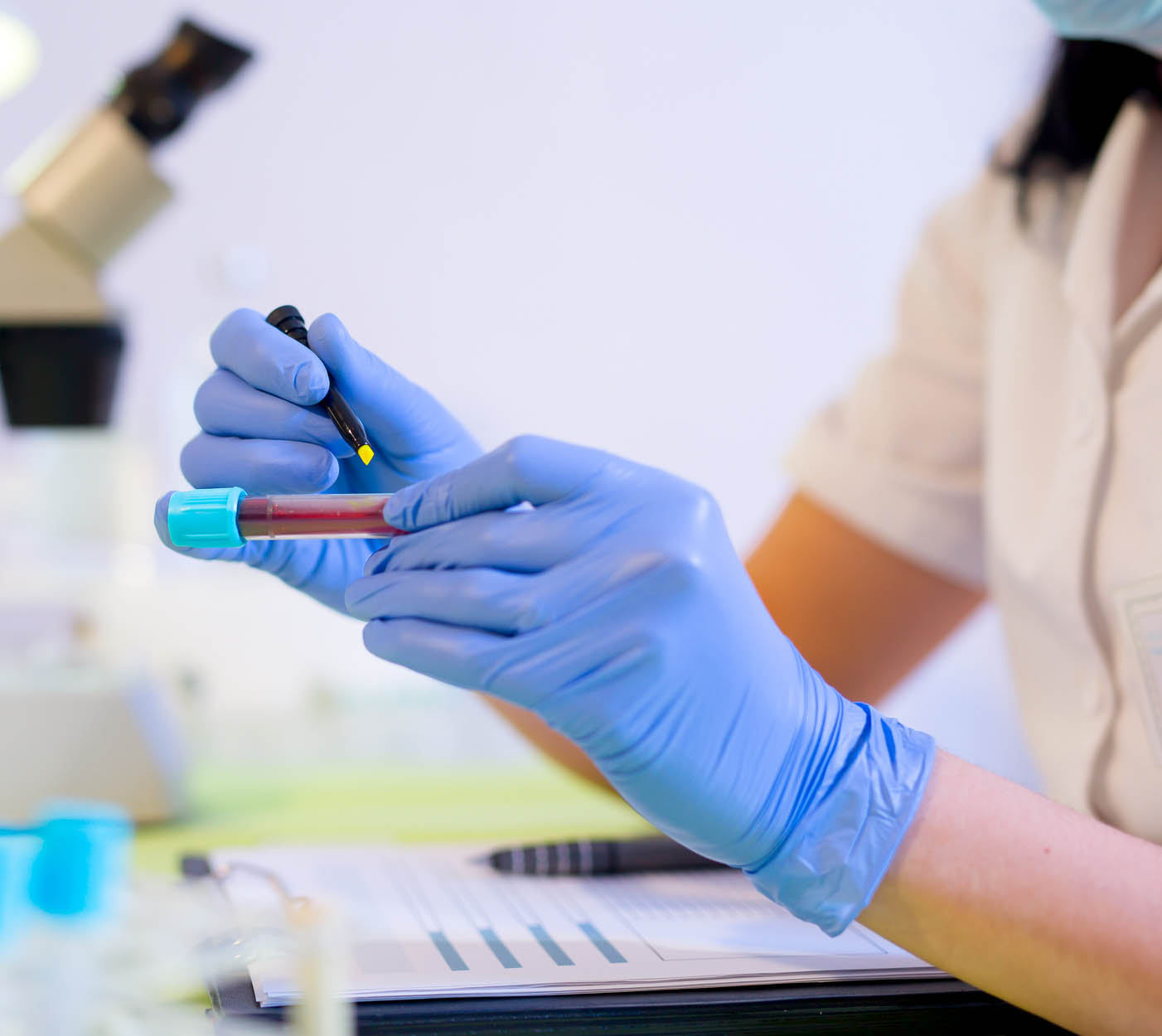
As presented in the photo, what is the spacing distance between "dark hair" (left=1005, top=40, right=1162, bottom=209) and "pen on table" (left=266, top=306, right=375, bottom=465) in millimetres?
597

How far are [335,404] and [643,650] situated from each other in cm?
19

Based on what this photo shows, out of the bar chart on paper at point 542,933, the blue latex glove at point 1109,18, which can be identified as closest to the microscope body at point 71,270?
the bar chart on paper at point 542,933

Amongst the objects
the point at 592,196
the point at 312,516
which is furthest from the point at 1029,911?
the point at 592,196

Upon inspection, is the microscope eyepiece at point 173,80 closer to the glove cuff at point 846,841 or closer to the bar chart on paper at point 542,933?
the bar chart on paper at point 542,933

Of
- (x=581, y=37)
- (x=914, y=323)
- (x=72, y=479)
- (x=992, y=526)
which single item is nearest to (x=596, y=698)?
(x=992, y=526)

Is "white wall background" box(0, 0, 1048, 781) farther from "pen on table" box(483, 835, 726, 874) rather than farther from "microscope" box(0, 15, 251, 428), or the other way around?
"pen on table" box(483, 835, 726, 874)

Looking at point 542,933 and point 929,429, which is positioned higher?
point 929,429

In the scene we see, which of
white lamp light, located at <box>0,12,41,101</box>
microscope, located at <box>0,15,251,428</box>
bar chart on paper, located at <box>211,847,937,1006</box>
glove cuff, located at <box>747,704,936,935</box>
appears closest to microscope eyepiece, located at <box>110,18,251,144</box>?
microscope, located at <box>0,15,251,428</box>

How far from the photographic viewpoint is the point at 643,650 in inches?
14.6

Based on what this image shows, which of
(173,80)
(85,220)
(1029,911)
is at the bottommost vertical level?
(1029,911)

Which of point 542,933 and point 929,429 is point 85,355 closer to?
point 542,933

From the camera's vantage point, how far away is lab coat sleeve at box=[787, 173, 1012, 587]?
0.83 m

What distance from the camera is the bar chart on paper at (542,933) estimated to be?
0.39m

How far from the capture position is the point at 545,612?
0.38 metres
